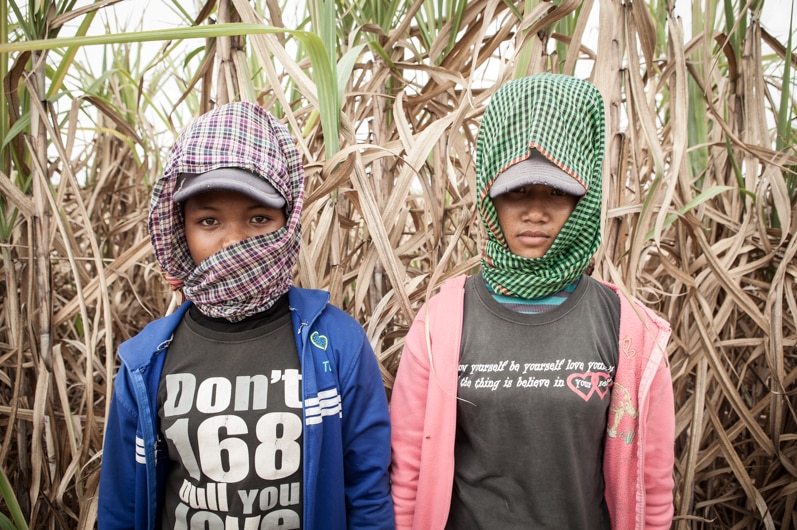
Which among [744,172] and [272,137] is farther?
[744,172]

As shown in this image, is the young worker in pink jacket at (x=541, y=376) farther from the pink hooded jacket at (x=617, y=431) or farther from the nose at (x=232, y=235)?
the nose at (x=232, y=235)

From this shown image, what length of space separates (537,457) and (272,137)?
0.76 metres

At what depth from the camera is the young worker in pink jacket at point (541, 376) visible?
0.88 meters

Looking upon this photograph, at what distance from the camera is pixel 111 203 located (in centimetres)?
199

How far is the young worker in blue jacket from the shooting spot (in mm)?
873

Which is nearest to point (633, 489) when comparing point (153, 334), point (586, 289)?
point (586, 289)

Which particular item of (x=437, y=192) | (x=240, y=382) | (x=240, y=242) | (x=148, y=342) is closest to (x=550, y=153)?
(x=437, y=192)

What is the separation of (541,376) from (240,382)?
0.53 metres

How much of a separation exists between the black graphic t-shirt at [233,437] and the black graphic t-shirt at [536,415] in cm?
32

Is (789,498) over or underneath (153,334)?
underneath

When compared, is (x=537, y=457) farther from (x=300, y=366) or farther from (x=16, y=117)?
(x=16, y=117)

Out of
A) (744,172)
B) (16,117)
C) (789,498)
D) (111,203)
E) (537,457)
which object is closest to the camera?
(537,457)

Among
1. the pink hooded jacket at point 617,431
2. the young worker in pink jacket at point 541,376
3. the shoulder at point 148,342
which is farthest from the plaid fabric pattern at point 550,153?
the shoulder at point 148,342

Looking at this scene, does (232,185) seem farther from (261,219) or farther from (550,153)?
(550,153)
